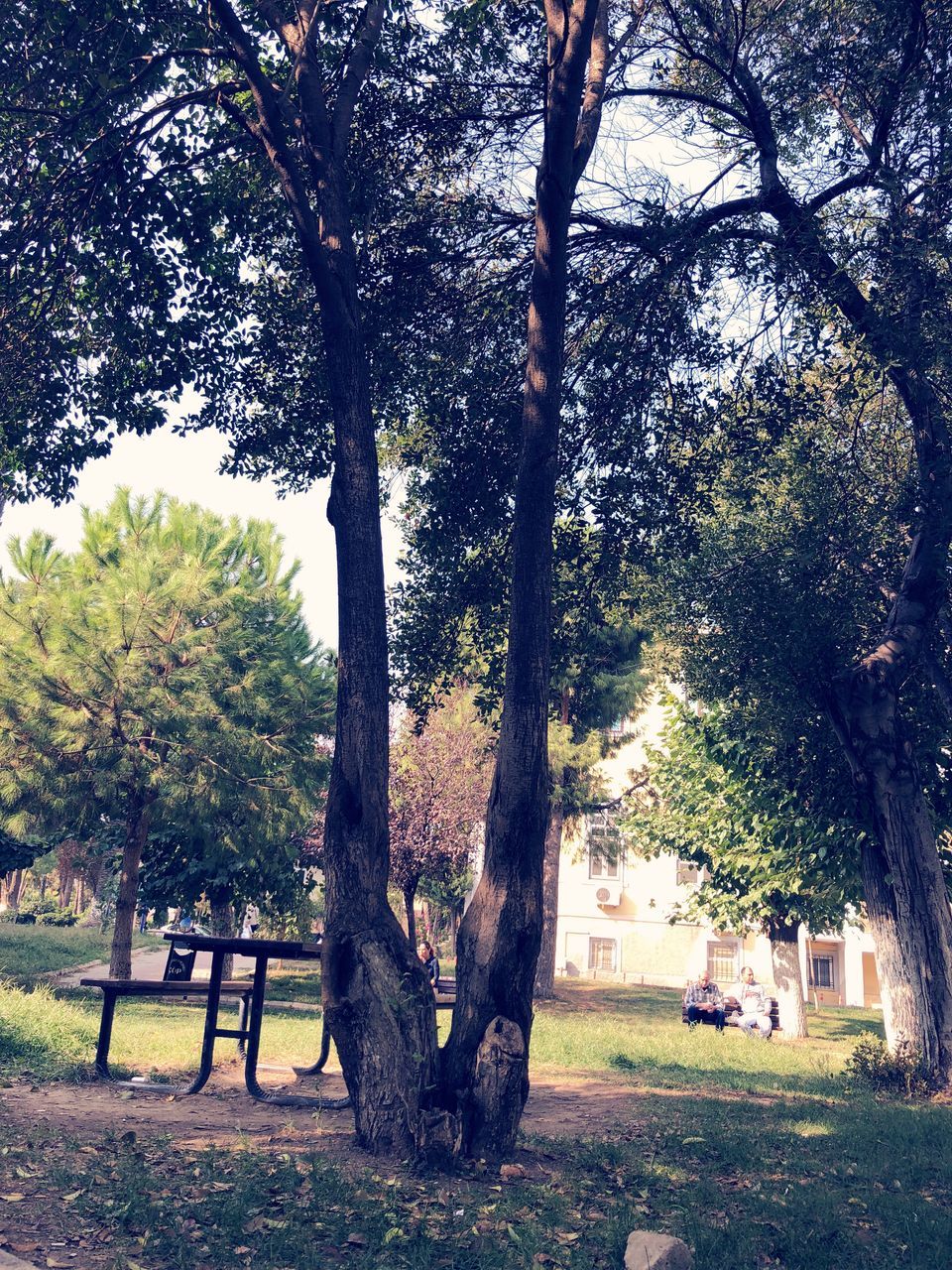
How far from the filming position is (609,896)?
40844mm

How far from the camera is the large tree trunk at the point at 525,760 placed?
6.68 m

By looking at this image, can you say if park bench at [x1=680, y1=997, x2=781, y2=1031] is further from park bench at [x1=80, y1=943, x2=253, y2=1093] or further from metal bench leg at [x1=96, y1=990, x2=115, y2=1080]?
metal bench leg at [x1=96, y1=990, x2=115, y2=1080]

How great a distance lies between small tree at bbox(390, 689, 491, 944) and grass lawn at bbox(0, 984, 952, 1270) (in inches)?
735

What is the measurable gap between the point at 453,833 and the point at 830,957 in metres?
20.1

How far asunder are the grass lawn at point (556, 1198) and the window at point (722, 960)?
3132 centimetres

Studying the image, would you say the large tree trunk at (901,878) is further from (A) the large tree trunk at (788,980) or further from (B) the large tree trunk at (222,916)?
(B) the large tree trunk at (222,916)

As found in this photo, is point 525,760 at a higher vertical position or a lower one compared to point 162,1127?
higher

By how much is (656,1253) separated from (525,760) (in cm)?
318

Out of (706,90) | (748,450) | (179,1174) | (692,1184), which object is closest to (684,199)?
(706,90)

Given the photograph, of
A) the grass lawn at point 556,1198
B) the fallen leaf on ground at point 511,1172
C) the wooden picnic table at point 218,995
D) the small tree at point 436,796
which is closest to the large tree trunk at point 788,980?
the small tree at point 436,796

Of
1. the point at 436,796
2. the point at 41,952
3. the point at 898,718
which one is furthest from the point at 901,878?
the point at 41,952

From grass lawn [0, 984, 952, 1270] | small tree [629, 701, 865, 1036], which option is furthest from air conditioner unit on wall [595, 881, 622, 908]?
grass lawn [0, 984, 952, 1270]

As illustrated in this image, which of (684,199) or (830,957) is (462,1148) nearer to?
(684,199)

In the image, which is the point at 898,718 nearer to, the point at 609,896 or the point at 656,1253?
the point at 656,1253
